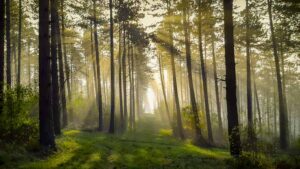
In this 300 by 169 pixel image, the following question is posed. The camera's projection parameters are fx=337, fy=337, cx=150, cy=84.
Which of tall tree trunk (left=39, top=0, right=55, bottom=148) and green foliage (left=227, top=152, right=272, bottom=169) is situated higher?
tall tree trunk (left=39, top=0, right=55, bottom=148)

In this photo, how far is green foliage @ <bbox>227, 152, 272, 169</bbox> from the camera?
11.4m

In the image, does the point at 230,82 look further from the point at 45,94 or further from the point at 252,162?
the point at 45,94

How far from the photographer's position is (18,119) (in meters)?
15.0

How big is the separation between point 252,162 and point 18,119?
1005cm

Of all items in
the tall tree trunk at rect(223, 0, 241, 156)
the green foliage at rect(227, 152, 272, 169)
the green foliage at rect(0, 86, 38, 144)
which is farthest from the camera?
A: the tall tree trunk at rect(223, 0, 241, 156)

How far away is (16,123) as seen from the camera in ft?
48.4

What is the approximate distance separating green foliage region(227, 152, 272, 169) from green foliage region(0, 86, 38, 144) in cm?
865

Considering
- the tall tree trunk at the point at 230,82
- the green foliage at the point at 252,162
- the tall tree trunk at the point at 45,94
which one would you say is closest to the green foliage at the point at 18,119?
the tall tree trunk at the point at 45,94

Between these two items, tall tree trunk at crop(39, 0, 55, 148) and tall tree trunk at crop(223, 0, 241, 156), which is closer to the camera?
tall tree trunk at crop(39, 0, 55, 148)

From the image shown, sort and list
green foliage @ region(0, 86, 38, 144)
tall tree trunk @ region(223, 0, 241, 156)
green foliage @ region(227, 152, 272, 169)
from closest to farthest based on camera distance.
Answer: green foliage @ region(227, 152, 272, 169)
green foliage @ region(0, 86, 38, 144)
tall tree trunk @ region(223, 0, 241, 156)

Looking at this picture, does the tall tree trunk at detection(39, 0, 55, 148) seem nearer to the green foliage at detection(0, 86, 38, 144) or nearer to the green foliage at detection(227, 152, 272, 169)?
the green foliage at detection(0, 86, 38, 144)

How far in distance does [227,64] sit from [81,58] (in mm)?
47135

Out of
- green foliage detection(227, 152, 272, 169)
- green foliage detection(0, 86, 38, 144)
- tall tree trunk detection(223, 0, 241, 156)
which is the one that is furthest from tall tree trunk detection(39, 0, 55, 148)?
tall tree trunk detection(223, 0, 241, 156)

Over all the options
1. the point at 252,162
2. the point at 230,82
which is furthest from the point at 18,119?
the point at 252,162
